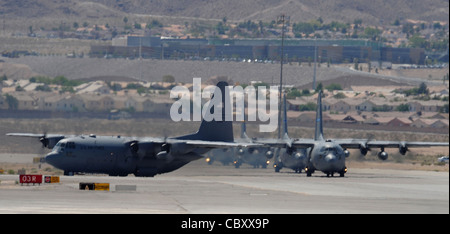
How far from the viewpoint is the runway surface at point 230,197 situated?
1788 inches

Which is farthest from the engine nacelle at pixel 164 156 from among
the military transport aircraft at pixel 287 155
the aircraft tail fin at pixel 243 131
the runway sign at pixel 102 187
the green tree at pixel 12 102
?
the green tree at pixel 12 102

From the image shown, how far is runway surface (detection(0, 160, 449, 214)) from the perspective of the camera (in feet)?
149

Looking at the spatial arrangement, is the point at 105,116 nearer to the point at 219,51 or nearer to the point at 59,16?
the point at 219,51

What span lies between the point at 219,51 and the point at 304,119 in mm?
26585

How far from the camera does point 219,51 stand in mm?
156750

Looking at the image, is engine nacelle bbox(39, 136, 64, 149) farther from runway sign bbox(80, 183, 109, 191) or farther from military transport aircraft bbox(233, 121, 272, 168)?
military transport aircraft bbox(233, 121, 272, 168)

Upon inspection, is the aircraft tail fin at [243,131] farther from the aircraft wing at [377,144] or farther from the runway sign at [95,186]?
the runway sign at [95,186]

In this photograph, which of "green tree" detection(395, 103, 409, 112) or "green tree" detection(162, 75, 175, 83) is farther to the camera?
"green tree" detection(395, 103, 409, 112)

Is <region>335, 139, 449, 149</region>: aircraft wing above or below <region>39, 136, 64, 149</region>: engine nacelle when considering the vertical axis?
below

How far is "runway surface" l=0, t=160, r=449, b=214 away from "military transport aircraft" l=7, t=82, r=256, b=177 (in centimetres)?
195

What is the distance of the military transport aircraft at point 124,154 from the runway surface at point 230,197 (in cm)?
195

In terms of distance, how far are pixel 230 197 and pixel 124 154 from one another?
1742cm

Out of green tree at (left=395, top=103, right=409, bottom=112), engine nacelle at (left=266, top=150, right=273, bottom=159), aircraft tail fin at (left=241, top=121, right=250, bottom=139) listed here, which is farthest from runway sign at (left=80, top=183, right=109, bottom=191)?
green tree at (left=395, top=103, right=409, bottom=112)
